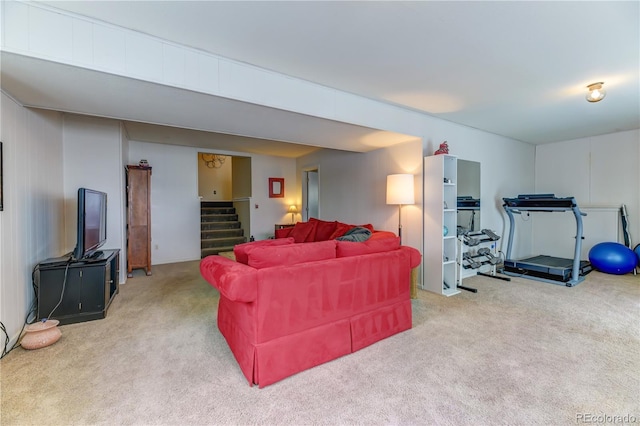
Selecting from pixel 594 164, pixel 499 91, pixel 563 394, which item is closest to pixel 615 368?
pixel 563 394

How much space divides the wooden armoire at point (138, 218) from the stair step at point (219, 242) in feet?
5.80

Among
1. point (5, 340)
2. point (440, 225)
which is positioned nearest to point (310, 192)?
point (440, 225)

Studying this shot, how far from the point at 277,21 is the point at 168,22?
769 mm

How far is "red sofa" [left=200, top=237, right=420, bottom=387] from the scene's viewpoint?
190cm

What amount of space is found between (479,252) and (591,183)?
2921 mm

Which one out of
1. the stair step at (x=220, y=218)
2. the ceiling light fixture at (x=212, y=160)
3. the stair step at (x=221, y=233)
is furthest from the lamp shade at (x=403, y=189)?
the ceiling light fixture at (x=212, y=160)

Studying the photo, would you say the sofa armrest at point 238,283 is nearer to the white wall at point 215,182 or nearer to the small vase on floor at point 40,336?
the small vase on floor at point 40,336

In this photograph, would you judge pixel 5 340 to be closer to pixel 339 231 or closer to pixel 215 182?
pixel 339 231

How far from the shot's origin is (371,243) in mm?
2598

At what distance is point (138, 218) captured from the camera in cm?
465

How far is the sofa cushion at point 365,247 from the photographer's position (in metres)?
2.43

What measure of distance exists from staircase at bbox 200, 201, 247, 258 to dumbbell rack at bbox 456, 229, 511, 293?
4918 mm

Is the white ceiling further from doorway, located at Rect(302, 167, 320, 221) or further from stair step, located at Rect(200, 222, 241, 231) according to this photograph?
stair step, located at Rect(200, 222, 241, 231)

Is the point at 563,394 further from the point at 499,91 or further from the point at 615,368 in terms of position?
the point at 499,91
